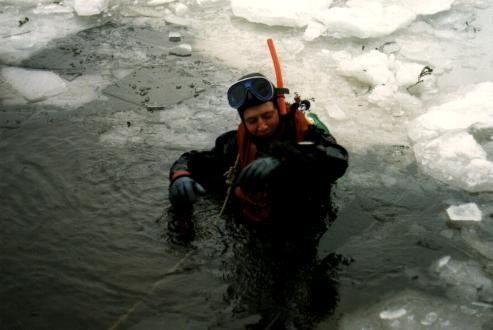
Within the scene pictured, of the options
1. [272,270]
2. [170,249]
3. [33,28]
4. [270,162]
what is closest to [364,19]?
[270,162]

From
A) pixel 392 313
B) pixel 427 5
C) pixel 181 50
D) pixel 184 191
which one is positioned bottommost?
pixel 181 50

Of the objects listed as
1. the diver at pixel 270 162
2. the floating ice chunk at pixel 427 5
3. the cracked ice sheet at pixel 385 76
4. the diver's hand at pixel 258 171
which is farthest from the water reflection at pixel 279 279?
the floating ice chunk at pixel 427 5

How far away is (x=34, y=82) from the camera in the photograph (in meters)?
5.52

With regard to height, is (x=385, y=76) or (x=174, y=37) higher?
(x=385, y=76)

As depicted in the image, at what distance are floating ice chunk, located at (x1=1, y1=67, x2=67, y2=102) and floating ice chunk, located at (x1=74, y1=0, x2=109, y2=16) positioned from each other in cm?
200

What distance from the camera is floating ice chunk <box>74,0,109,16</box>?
7.31m

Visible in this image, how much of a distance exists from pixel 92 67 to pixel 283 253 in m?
4.04

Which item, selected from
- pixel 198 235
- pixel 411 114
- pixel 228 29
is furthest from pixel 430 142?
pixel 228 29

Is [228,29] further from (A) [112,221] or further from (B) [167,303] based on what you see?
(B) [167,303]

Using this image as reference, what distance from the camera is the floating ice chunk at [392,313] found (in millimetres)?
2658

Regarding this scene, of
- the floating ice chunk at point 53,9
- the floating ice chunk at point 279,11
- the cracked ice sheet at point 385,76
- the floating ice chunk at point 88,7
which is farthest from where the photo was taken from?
the floating ice chunk at point 53,9

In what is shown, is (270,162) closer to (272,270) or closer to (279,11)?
(272,270)

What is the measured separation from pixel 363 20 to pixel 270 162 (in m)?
4.17

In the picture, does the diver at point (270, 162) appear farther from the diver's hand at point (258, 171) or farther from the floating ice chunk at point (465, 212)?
the floating ice chunk at point (465, 212)
